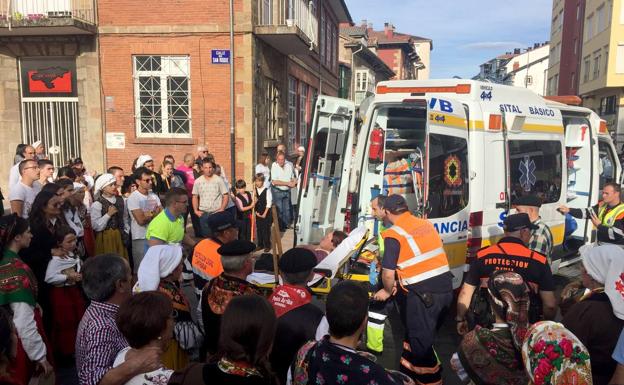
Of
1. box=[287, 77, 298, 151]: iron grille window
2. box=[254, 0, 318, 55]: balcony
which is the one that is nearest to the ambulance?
box=[254, 0, 318, 55]: balcony

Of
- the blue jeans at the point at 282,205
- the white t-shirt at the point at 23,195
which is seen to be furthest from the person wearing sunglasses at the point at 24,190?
the blue jeans at the point at 282,205

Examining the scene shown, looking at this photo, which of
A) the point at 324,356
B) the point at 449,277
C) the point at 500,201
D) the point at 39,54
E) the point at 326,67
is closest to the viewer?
the point at 324,356

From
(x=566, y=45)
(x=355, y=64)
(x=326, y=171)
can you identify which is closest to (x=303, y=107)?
(x=326, y=171)

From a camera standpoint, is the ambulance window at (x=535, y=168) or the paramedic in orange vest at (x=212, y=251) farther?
the ambulance window at (x=535, y=168)

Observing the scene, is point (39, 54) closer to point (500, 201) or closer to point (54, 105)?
point (54, 105)

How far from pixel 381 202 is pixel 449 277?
0.92m

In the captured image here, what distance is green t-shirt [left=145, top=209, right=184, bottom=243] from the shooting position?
4.66m

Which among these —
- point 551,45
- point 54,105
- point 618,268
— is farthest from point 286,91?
point 551,45

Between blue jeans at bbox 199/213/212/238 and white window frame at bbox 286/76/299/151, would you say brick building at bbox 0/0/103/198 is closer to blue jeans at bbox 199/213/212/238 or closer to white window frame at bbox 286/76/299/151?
blue jeans at bbox 199/213/212/238

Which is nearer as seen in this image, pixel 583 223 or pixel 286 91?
pixel 583 223

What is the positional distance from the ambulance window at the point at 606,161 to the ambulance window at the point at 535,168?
1.46 m

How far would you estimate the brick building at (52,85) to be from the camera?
478 inches

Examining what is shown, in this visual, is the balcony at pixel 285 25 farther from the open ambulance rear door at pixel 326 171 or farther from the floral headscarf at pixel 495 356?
the floral headscarf at pixel 495 356

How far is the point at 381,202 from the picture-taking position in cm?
448
